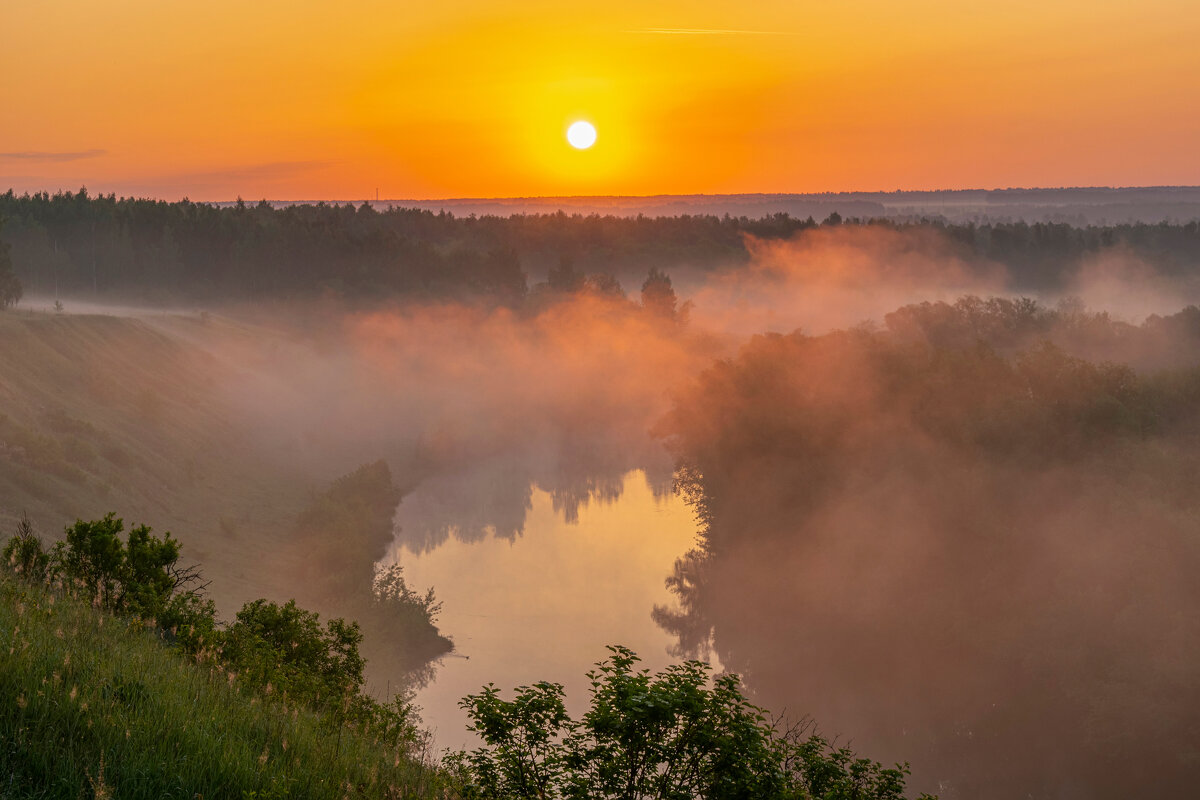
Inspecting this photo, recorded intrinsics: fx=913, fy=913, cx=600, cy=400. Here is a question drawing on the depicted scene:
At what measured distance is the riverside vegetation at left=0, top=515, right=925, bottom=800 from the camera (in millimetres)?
8961

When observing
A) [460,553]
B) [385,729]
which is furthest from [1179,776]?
[460,553]

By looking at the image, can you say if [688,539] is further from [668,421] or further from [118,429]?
[118,429]

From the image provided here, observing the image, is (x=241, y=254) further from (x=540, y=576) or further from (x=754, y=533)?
(x=754, y=533)

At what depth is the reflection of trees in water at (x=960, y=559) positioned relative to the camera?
32.4 meters

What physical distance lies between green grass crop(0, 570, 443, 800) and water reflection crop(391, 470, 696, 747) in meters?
25.1

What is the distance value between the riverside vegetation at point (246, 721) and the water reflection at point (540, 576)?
21.3 metres

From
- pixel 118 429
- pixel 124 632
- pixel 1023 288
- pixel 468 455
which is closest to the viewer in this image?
pixel 124 632

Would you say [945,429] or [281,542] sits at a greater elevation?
[945,429]

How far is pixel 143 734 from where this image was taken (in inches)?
361

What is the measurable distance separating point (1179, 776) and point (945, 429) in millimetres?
19812

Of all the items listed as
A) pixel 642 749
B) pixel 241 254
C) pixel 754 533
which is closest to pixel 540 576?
pixel 754 533

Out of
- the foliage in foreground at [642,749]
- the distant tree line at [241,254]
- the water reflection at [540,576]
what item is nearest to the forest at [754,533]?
the foliage in foreground at [642,749]

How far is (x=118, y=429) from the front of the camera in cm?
6738

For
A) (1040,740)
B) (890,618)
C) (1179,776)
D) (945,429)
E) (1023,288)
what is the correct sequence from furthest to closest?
(1023,288), (945,429), (890,618), (1040,740), (1179,776)
